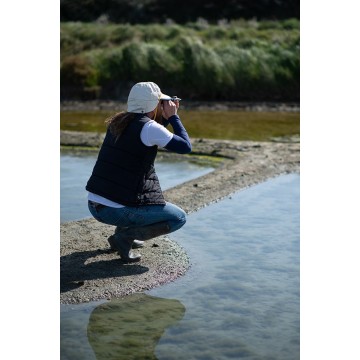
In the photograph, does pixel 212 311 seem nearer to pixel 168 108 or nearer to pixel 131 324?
pixel 131 324

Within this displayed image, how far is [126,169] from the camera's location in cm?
479

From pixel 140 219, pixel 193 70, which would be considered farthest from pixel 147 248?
pixel 193 70

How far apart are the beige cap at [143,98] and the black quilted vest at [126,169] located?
6 cm

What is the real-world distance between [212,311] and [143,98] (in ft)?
4.39

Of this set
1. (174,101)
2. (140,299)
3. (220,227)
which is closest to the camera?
(140,299)

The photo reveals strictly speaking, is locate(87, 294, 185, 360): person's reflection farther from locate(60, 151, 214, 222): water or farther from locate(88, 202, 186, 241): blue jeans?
locate(60, 151, 214, 222): water

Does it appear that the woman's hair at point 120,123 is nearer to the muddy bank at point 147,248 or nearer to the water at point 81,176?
the muddy bank at point 147,248

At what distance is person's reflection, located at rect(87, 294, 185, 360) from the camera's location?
3.80 m

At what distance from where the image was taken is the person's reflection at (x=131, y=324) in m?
3.80

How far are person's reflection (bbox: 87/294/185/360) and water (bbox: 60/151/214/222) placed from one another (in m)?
2.13
